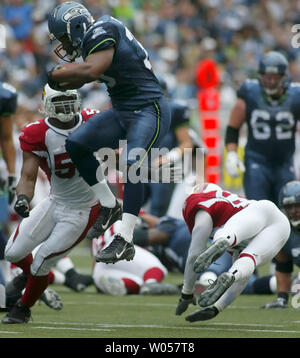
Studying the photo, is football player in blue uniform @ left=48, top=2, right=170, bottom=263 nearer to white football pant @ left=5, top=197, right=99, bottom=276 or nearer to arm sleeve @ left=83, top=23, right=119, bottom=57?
arm sleeve @ left=83, top=23, right=119, bottom=57

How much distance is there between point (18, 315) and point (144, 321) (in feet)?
2.86

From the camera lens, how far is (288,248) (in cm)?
761

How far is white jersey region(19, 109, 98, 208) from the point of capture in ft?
22.7

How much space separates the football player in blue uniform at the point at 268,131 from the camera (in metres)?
9.23

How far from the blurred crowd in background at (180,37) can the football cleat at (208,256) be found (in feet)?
30.7

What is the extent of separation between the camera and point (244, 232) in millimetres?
6320

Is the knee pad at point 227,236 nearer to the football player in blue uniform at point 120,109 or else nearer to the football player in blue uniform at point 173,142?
the football player in blue uniform at point 120,109

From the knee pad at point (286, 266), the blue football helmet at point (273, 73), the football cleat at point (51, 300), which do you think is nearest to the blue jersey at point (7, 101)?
the football cleat at point (51, 300)

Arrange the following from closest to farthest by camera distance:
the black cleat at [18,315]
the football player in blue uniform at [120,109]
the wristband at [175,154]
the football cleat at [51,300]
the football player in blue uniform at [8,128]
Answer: the football player in blue uniform at [120,109], the black cleat at [18,315], the football cleat at [51,300], the football player in blue uniform at [8,128], the wristband at [175,154]

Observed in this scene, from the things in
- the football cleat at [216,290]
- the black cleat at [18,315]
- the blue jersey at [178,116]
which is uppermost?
the blue jersey at [178,116]

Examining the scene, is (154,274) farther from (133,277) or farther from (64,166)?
(64,166)

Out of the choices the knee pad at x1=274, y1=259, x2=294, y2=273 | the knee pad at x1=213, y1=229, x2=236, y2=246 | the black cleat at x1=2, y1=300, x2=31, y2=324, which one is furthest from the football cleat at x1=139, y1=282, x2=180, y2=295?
the knee pad at x1=213, y1=229, x2=236, y2=246
